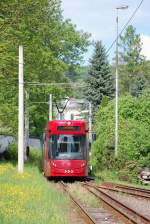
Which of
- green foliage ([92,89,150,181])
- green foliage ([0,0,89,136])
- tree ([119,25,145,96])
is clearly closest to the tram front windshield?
green foliage ([0,0,89,136])

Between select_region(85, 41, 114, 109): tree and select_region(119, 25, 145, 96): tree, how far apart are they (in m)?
26.9

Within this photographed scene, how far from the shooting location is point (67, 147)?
3134 cm

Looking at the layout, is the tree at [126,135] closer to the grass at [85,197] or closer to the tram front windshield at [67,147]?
the tram front windshield at [67,147]

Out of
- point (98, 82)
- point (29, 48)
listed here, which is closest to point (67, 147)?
point (29, 48)

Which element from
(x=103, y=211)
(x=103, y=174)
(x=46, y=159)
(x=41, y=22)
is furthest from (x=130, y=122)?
(x=103, y=211)

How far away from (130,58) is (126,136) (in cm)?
6108

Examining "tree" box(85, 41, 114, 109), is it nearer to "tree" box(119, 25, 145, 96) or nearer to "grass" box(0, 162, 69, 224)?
"tree" box(119, 25, 145, 96)

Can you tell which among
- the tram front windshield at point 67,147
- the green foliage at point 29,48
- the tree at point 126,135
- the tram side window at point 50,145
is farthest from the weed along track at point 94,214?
the tree at point 126,135

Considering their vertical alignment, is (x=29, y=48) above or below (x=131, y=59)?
below

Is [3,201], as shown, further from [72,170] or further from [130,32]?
[130,32]

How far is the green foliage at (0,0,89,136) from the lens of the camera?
33.6 m

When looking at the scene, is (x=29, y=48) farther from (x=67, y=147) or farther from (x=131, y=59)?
(x=131, y=59)

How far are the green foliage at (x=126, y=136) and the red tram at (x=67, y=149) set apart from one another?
24.5 ft

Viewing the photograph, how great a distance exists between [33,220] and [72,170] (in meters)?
18.6
